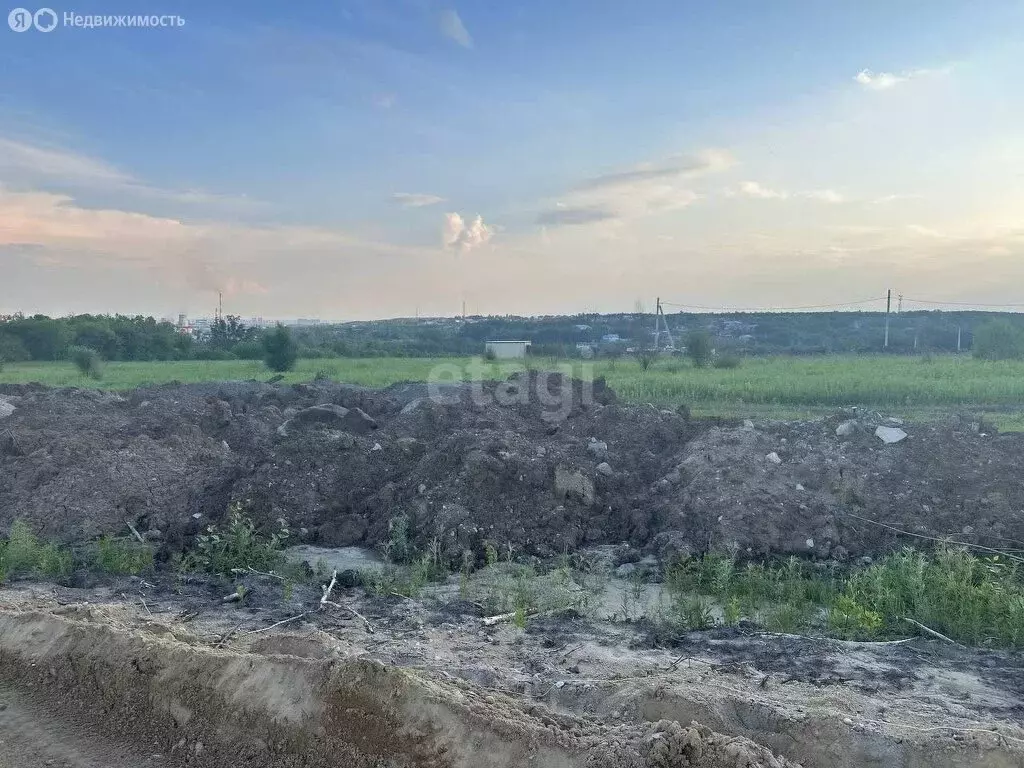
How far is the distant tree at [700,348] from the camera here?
2959 cm

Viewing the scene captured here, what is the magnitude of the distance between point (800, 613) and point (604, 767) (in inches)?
119

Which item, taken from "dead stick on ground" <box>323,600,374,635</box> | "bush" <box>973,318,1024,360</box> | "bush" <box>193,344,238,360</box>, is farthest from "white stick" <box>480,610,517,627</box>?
"bush" <box>193,344,238,360</box>

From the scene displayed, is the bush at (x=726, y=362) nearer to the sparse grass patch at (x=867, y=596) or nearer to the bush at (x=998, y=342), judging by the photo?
the bush at (x=998, y=342)

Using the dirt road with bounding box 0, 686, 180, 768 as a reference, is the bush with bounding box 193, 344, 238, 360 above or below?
above

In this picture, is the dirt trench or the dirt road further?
the dirt road

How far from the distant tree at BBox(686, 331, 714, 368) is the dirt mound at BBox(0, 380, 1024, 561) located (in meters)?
19.2

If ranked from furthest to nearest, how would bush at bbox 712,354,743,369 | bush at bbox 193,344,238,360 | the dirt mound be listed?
1. bush at bbox 193,344,238,360
2. bush at bbox 712,354,743,369
3. the dirt mound

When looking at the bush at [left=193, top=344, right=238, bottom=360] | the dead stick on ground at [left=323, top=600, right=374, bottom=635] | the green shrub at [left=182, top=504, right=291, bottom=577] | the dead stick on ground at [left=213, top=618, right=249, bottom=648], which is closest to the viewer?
the dead stick on ground at [left=213, top=618, right=249, bottom=648]

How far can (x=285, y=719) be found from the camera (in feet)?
12.8

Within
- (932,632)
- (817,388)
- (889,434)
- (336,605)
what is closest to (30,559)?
(336,605)

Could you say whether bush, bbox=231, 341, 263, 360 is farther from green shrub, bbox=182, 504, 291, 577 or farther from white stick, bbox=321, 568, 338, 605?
white stick, bbox=321, 568, 338, 605

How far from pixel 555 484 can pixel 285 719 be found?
15.6ft

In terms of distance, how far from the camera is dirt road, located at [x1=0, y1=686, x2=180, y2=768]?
3871 mm

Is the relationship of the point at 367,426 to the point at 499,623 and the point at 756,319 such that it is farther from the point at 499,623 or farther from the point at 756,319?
the point at 756,319
